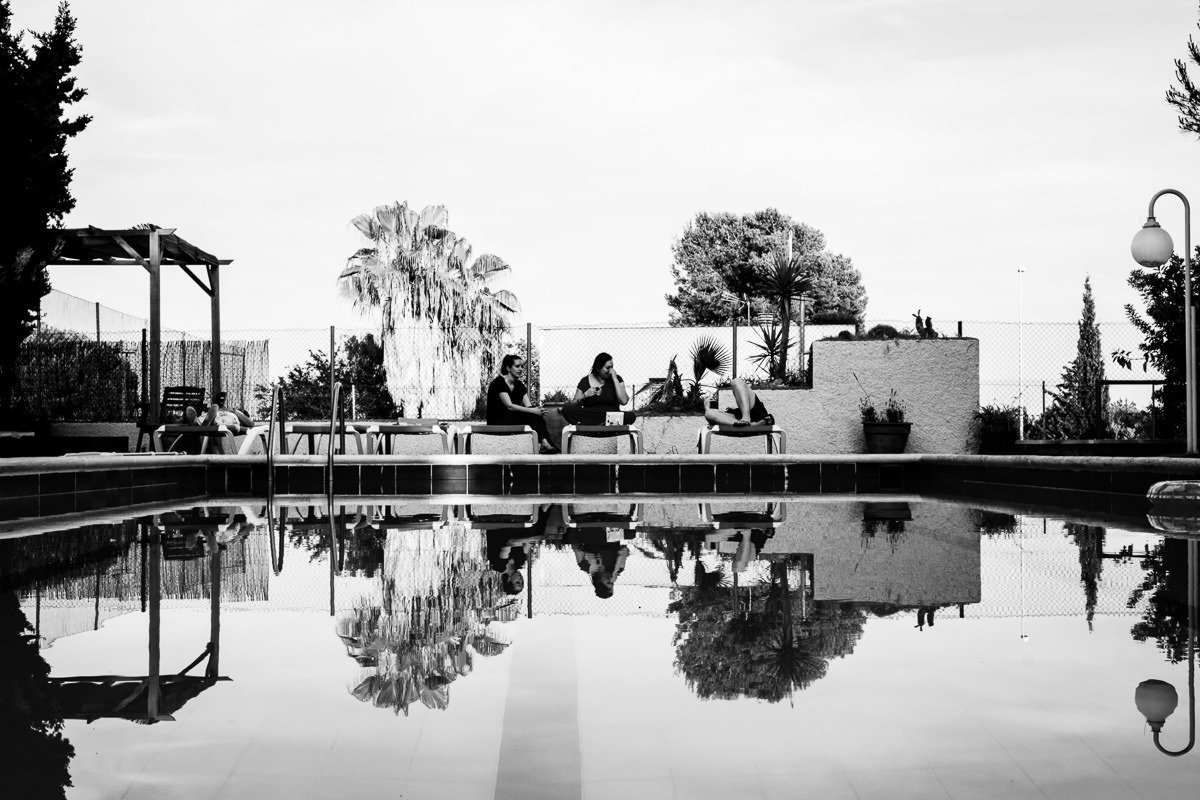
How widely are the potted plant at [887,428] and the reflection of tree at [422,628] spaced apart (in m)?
8.28

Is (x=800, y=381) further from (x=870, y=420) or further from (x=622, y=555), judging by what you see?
(x=622, y=555)

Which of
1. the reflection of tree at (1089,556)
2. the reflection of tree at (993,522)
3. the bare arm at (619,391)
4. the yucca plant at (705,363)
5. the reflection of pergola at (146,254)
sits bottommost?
the reflection of tree at (993,522)

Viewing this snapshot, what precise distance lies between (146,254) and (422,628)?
10.9 metres

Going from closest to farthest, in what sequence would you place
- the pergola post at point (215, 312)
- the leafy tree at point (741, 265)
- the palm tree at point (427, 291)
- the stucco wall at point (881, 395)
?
the stucco wall at point (881, 395) < the pergola post at point (215, 312) < the palm tree at point (427, 291) < the leafy tree at point (741, 265)

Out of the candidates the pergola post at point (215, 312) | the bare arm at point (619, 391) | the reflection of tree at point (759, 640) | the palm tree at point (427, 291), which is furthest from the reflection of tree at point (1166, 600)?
the palm tree at point (427, 291)

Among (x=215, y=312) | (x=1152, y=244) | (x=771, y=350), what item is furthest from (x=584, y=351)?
(x=1152, y=244)

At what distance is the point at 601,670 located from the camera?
2.21 metres

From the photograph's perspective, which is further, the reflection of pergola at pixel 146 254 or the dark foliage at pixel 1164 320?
the dark foliage at pixel 1164 320

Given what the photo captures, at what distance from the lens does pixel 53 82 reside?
11594 millimetres

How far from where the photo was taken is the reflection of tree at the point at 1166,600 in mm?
2502

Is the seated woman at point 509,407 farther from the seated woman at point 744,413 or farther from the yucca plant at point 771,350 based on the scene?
the yucca plant at point 771,350

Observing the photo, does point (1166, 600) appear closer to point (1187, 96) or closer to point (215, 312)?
Result: point (1187, 96)

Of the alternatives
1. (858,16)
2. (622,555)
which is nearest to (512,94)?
(858,16)

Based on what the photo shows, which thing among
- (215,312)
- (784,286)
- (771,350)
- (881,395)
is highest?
(784,286)
